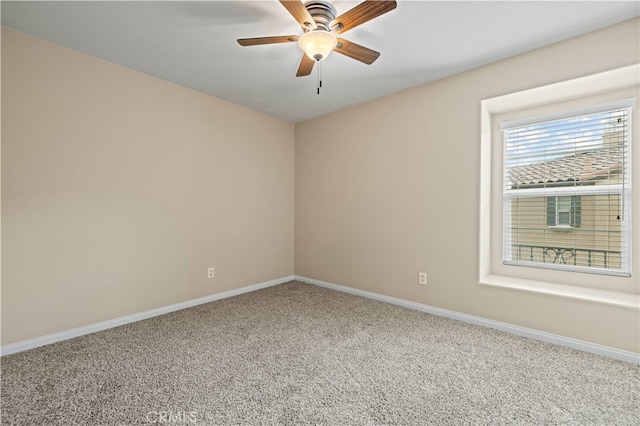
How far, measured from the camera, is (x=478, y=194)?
2742 millimetres

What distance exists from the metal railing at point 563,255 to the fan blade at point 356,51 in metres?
2.28

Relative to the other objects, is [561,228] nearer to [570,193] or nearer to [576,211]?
[576,211]

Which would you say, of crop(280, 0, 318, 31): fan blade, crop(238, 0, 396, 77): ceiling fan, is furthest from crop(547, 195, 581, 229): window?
crop(280, 0, 318, 31): fan blade

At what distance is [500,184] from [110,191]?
3.75m

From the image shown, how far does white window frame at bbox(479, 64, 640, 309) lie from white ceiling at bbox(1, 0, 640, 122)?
0.39 meters

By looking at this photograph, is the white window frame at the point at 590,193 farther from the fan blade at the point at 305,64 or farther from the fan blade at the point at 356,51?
the fan blade at the point at 305,64

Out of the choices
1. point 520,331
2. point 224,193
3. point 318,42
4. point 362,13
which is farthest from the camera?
point 224,193

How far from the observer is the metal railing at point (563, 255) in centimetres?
241

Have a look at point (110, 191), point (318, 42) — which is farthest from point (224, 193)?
point (318, 42)

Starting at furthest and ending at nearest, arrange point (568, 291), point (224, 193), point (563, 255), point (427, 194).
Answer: point (224, 193) < point (427, 194) < point (563, 255) < point (568, 291)

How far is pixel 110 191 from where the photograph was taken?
267cm

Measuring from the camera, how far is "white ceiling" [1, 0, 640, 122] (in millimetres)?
1926

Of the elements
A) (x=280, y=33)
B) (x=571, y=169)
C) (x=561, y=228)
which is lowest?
(x=561, y=228)

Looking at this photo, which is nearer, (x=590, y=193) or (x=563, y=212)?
(x=590, y=193)
